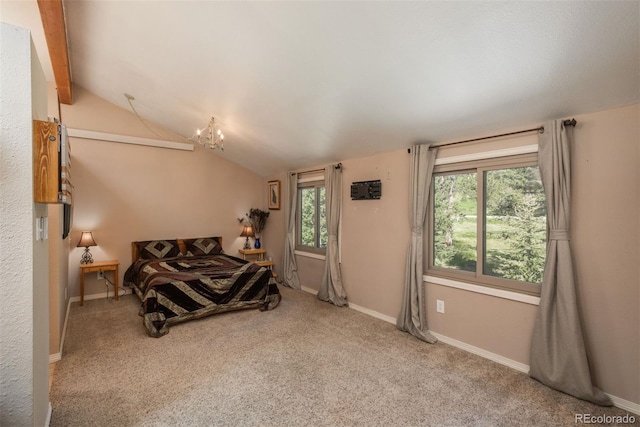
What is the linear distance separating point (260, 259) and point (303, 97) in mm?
3644

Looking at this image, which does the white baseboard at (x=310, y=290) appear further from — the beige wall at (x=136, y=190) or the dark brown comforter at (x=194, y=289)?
the beige wall at (x=136, y=190)

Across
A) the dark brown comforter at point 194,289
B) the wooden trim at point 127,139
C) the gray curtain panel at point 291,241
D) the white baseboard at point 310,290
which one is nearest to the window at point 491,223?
the white baseboard at point 310,290

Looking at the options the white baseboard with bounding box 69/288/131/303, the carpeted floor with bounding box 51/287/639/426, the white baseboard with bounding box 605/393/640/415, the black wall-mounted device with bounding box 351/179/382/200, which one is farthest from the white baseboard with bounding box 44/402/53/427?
the white baseboard with bounding box 605/393/640/415

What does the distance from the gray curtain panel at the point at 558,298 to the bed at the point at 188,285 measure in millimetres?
2880

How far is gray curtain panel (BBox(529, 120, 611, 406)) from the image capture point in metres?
2.14

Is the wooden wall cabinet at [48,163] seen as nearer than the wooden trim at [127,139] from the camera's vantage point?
Yes

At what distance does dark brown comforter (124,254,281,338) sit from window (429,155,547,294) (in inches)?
85.7

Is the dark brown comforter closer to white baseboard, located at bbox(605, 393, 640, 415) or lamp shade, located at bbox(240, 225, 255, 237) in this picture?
lamp shade, located at bbox(240, 225, 255, 237)

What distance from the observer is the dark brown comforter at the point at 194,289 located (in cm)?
323

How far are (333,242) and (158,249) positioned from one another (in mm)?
2866

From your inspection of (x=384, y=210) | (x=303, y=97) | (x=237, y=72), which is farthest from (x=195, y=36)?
(x=384, y=210)

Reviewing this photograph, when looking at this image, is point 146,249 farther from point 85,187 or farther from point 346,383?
point 346,383

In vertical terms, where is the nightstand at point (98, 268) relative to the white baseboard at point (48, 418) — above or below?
above

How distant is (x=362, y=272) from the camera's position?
3.93 metres
